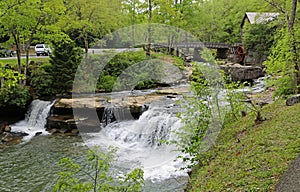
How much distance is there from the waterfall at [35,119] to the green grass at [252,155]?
876 centimetres

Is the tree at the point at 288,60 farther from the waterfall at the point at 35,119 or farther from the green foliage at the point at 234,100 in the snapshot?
the waterfall at the point at 35,119

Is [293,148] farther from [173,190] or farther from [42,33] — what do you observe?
[42,33]

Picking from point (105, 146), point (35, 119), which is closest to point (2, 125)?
point (35, 119)

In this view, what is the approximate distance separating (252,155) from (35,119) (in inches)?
446

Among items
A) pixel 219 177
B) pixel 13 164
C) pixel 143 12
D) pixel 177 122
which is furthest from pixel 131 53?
pixel 219 177

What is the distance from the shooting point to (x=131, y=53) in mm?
20406

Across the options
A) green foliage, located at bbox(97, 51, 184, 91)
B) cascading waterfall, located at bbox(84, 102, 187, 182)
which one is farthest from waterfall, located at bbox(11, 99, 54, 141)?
green foliage, located at bbox(97, 51, 184, 91)

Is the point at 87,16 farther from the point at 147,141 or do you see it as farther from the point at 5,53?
the point at 147,141

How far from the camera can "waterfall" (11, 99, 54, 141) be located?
1352 cm

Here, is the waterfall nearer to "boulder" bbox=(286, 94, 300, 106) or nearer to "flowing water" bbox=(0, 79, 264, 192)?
"flowing water" bbox=(0, 79, 264, 192)

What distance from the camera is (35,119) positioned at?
562 inches

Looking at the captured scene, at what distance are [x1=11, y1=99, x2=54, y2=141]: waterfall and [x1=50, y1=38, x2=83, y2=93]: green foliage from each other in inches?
71.5

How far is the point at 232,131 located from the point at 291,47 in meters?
3.45

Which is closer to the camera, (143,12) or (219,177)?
(219,177)
